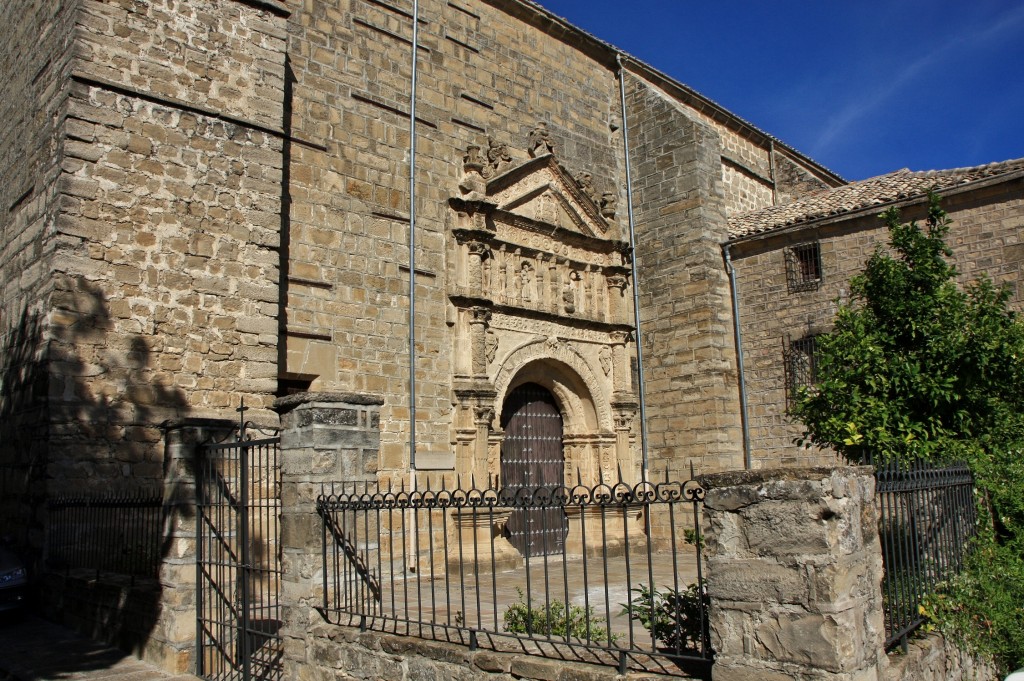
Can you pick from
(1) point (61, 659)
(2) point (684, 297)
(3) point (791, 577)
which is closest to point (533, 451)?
(2) point (684, 297)

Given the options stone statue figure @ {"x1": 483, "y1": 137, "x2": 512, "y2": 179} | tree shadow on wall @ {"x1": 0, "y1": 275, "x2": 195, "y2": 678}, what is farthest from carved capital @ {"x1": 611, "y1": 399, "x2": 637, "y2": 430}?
tree shadow on wall @ {"x1": 0, "y1": 275, "x2": 195, "y2": 678}

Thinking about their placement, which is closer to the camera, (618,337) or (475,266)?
(475,266)

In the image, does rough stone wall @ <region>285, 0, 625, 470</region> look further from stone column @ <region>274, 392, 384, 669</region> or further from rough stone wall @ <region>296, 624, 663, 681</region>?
rough stone wall @ <region>296, 624, 663, 681</region>

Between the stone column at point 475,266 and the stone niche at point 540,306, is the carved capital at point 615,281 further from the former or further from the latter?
the stone column at point 475,266

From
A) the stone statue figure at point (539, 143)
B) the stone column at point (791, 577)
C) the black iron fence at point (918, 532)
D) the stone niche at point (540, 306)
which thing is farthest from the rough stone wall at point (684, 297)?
the stone column at point (791, 577)

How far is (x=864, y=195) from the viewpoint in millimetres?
12570

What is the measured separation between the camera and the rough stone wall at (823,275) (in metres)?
10.8

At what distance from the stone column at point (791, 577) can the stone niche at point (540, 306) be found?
7.12 metres

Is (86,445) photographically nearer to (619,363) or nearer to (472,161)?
(472,161)

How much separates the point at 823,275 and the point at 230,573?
9.52 m

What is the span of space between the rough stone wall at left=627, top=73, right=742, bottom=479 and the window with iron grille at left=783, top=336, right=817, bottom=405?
0.81 meters

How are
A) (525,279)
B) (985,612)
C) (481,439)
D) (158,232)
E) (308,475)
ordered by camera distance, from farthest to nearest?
(525,279)
(481,439)
(158,232)
(308,475)
(985,612)

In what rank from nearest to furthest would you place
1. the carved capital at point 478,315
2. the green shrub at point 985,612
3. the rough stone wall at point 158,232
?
the green shrub at point 985,612 < the rough stone wall at point 158,232 < the carved capital at point 478,315

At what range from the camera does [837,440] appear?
7.00 m
